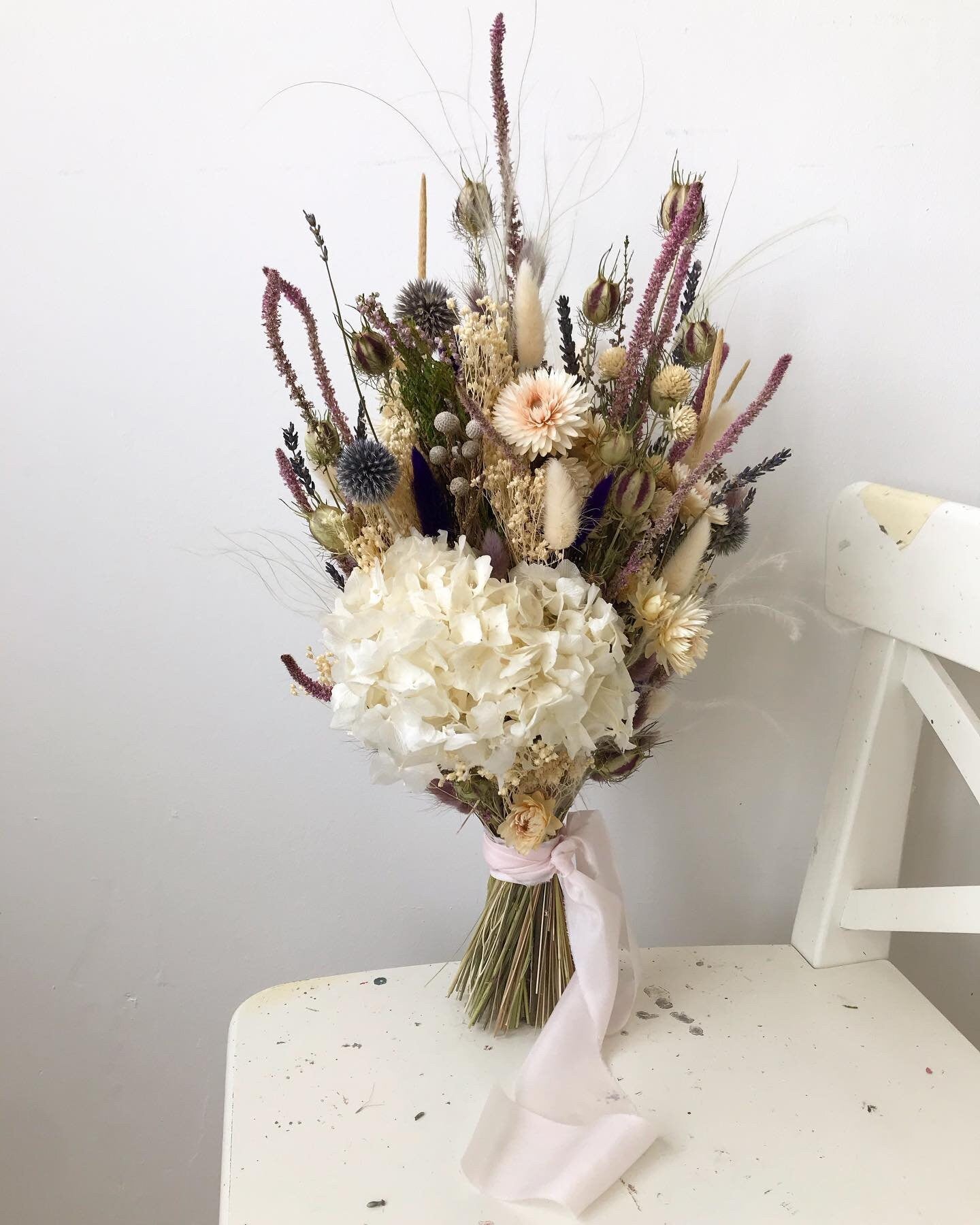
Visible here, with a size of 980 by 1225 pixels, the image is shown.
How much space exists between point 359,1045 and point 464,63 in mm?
807

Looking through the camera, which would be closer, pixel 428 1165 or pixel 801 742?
pixel 428 1165

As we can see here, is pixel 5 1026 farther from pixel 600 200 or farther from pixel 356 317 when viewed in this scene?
pixel 600 200

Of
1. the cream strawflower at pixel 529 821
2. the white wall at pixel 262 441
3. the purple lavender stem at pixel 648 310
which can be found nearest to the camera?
the purple lavender stem at pixel 648 310

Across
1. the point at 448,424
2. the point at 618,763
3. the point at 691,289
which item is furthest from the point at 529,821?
the point at 691,289

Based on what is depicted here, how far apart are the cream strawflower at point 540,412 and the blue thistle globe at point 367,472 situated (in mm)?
74

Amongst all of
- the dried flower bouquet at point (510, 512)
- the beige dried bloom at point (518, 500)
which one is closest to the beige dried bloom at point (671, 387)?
the dried flower bouquet at point (510, 512)

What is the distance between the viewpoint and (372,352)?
620 mm

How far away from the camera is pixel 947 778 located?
95 cm

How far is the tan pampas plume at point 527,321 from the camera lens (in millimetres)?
601

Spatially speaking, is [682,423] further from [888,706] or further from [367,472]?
[888,706]

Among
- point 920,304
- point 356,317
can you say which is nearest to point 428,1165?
point 356,317

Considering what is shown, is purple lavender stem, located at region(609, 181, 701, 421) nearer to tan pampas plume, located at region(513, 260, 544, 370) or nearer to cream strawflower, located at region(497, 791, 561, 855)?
tan pampas plume, located at region(513, 260, 544, 370)

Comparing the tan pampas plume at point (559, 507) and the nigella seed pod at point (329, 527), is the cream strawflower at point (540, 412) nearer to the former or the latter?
→ the tan pampas plume at point (559, 507)

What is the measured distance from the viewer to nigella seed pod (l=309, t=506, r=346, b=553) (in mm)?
639
